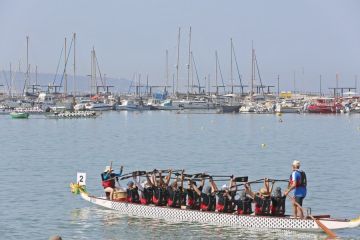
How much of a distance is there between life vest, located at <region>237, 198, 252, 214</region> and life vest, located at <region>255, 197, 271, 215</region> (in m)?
0.42

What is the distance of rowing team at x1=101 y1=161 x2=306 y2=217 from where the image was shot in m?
26.5

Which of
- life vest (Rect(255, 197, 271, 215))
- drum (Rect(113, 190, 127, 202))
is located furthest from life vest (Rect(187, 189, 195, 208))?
drum (Rect(113, 190, 127, 202))

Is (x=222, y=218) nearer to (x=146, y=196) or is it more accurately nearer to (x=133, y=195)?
(x=146, y=196)

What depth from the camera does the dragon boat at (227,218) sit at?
25797 millimetres

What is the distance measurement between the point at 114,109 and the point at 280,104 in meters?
34.6

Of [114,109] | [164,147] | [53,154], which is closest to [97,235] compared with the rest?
[53,154]

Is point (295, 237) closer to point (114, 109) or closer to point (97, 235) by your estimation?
point (97, 235)

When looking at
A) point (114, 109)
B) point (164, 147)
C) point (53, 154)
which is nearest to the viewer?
point (53, 154)

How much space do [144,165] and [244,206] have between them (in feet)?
87.7

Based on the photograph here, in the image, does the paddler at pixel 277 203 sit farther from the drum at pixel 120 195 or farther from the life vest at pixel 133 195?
the drum at pixel 120 195

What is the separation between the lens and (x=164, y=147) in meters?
71.6

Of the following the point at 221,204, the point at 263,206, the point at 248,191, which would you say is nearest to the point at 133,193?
the point at 221,204

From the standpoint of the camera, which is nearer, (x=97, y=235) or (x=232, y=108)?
(x=97, y=235)

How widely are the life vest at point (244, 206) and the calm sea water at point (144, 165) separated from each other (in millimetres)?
625
